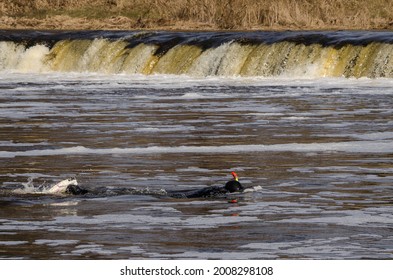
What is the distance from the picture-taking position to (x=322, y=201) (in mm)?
18078

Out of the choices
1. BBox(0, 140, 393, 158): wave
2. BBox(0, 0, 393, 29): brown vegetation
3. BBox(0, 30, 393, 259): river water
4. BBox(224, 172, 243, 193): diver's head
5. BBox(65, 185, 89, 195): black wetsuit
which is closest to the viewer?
BBox(0, 30, 393, 259): river water

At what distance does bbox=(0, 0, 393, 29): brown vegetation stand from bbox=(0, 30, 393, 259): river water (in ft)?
85.1

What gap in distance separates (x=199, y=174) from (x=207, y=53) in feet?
94.1

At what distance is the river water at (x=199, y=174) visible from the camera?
1527 cm

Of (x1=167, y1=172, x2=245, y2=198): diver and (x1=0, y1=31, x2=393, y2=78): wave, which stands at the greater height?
(x1=0, y1=31, x2=393, y2=78): wave

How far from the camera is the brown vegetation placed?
65.1 m

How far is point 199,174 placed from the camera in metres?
21.0

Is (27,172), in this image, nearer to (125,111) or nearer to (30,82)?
(125,111)

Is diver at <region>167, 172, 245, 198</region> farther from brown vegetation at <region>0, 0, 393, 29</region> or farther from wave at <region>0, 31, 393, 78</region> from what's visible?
brown vegetation at <region>0, 0, 393, 29</region>

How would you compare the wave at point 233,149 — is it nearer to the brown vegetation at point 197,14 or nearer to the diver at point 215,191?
the diver at point 215,191

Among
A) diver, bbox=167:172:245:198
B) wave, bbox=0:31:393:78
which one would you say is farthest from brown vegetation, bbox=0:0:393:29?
diver, bbox=167:172:245:198

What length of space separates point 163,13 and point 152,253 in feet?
200

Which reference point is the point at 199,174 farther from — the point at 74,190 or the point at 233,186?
the point at 74,190

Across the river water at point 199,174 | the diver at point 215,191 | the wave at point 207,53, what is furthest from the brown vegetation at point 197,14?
the diver at point 215,191
